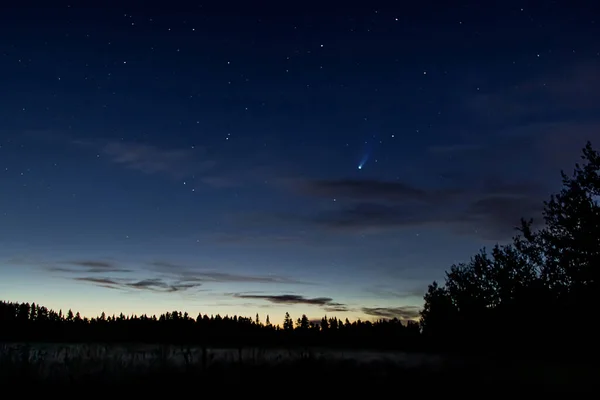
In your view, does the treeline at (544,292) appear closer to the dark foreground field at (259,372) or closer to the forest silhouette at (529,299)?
the forest silhouette at (529,299)

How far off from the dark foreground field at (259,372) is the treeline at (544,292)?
16.3 meters

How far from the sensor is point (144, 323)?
121 metres

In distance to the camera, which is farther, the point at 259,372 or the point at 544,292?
the point at 544,292

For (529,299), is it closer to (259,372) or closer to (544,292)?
(544,292)

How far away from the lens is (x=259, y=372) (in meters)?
15.8

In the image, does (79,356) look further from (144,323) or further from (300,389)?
(144,323)

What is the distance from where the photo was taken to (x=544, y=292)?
133 feet

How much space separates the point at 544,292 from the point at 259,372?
3306cm

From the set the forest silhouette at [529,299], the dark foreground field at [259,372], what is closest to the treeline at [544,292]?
the forest silhouette at [529,299]

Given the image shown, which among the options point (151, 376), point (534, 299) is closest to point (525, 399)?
point (151, 376)

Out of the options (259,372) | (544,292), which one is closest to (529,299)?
(544,292)

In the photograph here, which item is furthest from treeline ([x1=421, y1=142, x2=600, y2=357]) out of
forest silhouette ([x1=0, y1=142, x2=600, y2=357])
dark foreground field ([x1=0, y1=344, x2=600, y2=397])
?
dark foreground field ([x1=0, y1=344, x2=600, y2=397])

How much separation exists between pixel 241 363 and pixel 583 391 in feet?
35.3

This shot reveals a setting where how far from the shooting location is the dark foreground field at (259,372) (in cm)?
1333
